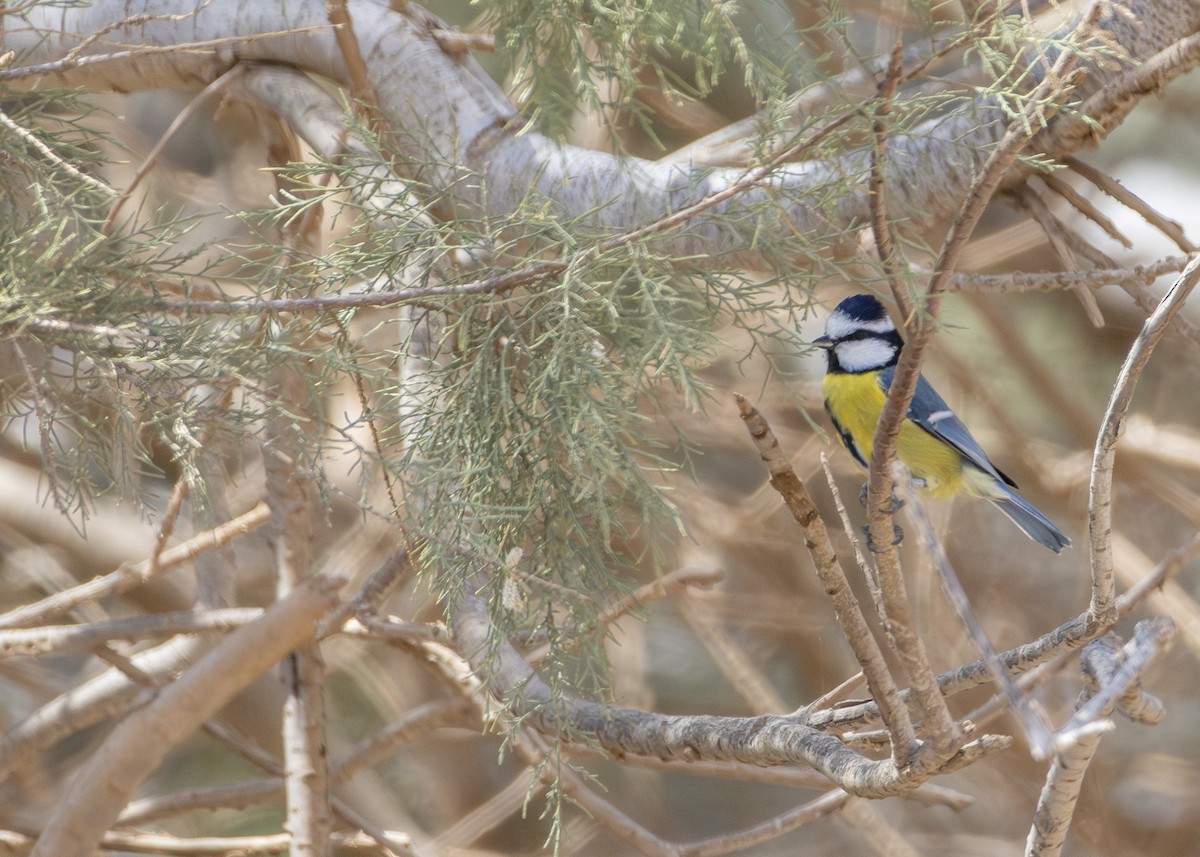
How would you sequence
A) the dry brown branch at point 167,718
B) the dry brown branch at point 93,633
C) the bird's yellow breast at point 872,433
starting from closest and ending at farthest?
the dry brown branch at point 167,718 → the dry brown branch at point 93,633 → the bird's yellow breast at point 872,433

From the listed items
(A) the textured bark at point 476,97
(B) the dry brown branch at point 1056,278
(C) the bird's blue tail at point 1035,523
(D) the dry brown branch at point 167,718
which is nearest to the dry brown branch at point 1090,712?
(B) the dry brown branch at point 1056,278

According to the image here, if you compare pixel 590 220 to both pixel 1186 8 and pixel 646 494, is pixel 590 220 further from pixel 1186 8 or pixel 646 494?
pixel 1186 8

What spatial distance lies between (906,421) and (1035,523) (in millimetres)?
262

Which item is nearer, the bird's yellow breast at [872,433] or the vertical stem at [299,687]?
the vertical stem at [299,687]

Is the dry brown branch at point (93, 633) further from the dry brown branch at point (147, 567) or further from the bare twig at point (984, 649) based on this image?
the bare twig at point (984, 649)

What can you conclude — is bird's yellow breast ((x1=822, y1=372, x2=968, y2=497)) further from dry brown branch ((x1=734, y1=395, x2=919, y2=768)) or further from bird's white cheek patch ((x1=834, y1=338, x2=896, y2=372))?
dry brown branch ((x1=734, y1=395, x2=919, y2=768))

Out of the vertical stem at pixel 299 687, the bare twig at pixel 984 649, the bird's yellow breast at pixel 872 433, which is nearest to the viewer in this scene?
the bare twig at pixel 984 649

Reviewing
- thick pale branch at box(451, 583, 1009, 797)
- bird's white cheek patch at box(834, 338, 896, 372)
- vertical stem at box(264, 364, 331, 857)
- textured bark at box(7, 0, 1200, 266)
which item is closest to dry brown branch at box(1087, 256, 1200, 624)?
thick pale branch at box(451, 583, 1009, 797)

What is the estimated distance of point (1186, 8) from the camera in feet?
4.18

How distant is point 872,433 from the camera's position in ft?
5.61

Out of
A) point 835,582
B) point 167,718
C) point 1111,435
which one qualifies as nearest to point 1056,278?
point 1111,435

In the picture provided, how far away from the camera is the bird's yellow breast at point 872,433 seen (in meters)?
1.70

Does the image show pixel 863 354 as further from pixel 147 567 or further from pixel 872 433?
pixel 147 567

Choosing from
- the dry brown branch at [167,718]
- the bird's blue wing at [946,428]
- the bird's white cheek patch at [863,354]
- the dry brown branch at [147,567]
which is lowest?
the bird's blue wing at [946,428]
